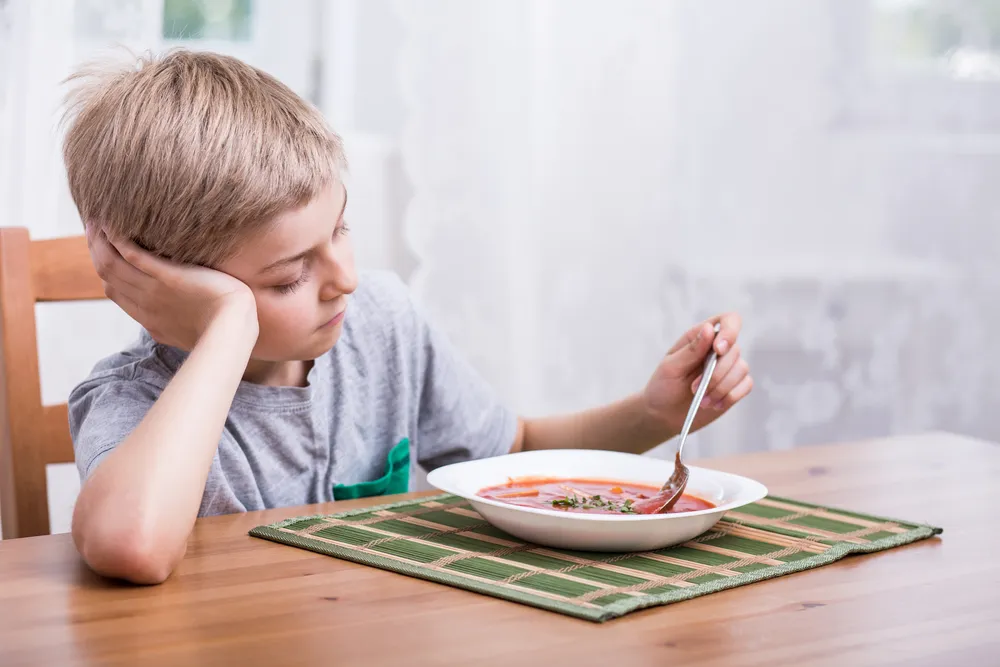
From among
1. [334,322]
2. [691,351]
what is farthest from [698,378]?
[334,322]

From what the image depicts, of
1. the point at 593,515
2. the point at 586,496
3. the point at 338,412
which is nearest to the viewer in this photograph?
the point at 593,515

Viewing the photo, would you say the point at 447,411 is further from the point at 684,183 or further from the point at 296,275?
the point at 684,183

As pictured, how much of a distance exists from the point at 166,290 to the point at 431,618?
48cm

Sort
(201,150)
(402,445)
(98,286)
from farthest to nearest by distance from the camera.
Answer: (98,286) < (402,445) < (201,150)

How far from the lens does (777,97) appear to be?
8.27 ft

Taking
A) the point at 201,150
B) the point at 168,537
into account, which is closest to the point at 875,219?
the point at 201,150

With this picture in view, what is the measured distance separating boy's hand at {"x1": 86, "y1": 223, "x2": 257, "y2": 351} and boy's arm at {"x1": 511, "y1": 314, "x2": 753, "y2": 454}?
18.5 inches

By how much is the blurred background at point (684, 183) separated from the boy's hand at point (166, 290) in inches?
46.5

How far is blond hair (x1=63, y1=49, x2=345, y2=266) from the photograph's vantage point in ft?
3.37

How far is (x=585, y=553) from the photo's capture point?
33.5 inches

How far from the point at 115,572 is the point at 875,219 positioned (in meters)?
2.14

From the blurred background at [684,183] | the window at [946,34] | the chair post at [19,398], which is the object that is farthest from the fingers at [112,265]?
the window at [946,34]

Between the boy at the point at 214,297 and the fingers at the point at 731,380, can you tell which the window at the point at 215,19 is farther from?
the fingers at the point at 731,380

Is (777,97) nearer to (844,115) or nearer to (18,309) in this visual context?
(844,115)
